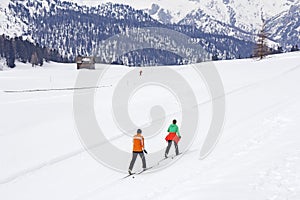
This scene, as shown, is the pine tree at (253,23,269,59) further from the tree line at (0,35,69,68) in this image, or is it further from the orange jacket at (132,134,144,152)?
the tree line at (0,35,69,68)

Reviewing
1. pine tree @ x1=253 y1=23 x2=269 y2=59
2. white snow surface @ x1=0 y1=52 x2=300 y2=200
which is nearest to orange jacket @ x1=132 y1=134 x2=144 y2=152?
white snow surface @ x1=0 y1=52 x2=300 y2=200

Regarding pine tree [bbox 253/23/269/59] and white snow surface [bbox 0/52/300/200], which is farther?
pine tree [bbox 253/23/269/59]

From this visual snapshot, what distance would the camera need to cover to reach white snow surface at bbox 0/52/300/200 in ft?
35.8

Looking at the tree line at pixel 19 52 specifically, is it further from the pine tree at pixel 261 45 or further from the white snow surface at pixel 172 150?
the white snow surface at pixel 172 150

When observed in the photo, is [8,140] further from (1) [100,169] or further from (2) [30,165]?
(1) [100,169]

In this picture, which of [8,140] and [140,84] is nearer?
[8,140]

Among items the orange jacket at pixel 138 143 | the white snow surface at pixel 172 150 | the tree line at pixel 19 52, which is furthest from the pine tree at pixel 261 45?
the tree line at pixel 19 52

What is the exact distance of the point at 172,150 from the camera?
1841 centimetres

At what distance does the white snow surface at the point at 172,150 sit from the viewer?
429 inches

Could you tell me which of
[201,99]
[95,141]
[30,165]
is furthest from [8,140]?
[201,99]

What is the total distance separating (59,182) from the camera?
51.0ft

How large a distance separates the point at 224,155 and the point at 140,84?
27927 millimetres

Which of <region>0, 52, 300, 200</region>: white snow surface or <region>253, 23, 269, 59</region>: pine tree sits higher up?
<region>253, 23, 269, 59</region>: pine tree

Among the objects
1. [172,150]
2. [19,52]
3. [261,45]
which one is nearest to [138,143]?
[172,150]
